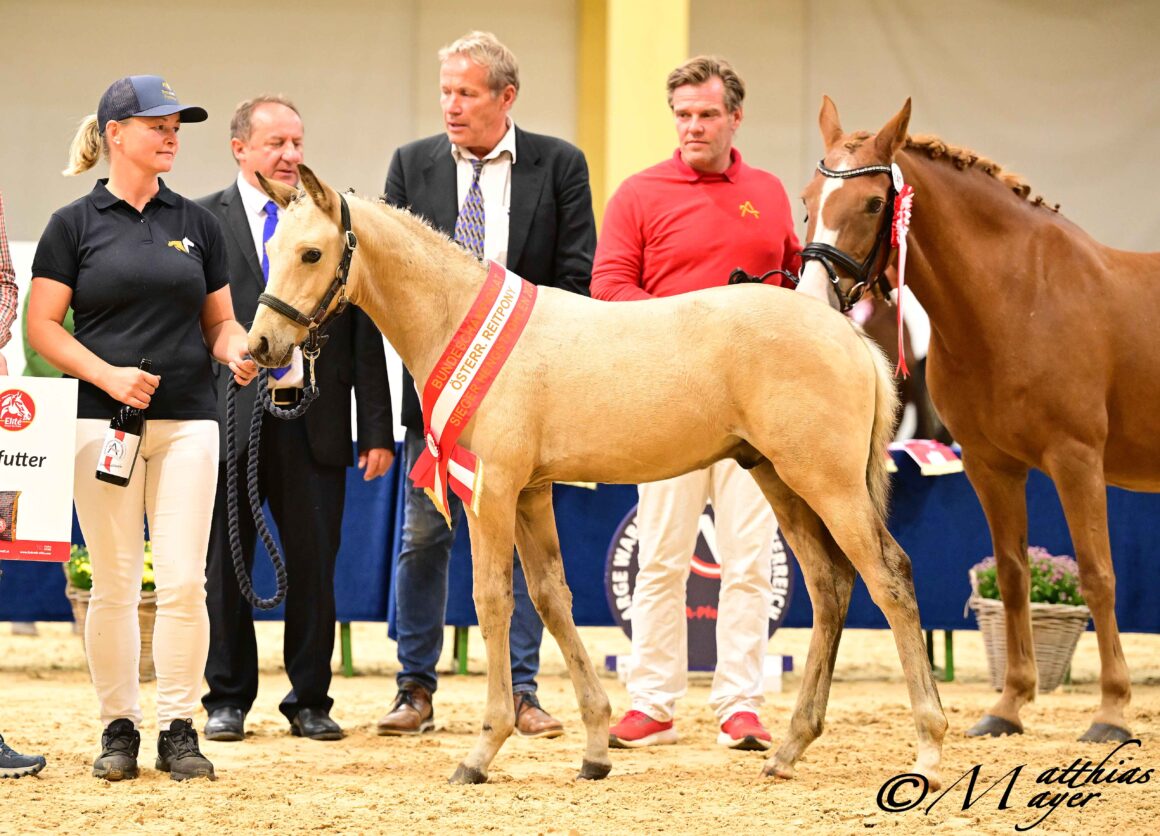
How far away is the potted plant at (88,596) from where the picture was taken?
7.08 meters

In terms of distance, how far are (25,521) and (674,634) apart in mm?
2578

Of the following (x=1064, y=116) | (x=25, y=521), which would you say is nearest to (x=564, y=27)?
(x=1064, y=116)

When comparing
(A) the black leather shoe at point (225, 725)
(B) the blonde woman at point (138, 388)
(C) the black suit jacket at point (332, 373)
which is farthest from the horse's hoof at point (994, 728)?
(B) the blonde woman at point (138, 388)

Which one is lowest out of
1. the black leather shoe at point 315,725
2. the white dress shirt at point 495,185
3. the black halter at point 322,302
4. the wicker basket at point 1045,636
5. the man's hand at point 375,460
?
the black leather shoe at point 315,725

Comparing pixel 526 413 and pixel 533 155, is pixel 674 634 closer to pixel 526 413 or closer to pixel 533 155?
pixel 526 413

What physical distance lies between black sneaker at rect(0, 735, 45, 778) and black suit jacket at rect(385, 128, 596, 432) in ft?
6.53

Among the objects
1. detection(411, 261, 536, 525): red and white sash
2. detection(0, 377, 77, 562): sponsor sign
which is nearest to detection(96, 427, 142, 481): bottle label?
detection(0, 377, 77, 562): sponsor sign

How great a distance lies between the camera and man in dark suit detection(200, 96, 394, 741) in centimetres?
558

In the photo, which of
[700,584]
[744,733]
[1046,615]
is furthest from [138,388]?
[1046,615]

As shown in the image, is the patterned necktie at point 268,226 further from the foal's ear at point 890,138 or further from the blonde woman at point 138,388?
the foal's ear at point 890,138

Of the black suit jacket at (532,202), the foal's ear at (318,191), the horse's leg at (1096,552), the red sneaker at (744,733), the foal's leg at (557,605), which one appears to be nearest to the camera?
the foal's ear at (318,191)

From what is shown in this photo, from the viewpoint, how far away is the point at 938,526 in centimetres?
743

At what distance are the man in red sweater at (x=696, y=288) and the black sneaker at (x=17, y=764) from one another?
217 centimetres

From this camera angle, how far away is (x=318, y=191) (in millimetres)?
4402
